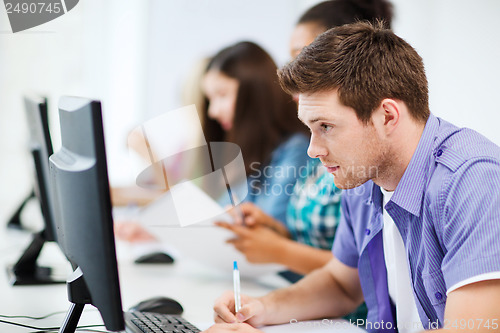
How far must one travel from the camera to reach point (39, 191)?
1.38 metres

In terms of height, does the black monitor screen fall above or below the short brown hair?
below

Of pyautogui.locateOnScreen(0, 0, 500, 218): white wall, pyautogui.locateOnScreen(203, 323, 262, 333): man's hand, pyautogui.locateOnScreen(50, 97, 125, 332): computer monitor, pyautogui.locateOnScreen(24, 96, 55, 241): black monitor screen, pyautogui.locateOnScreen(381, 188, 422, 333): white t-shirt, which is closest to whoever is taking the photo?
Answer: pyautogui.locateOnScreen(50, 97, 125, 332): computer monitor

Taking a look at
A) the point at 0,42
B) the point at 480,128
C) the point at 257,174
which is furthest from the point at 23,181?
the point at 480,128

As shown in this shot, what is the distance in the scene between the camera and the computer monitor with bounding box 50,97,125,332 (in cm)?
68

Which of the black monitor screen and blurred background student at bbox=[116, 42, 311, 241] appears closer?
the black monitor screen

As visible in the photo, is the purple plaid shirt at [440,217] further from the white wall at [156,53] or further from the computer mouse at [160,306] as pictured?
the white wall at [156,53]

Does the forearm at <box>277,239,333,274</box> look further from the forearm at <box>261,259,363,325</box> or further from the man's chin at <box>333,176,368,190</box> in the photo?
the man's chin at <box>333,176,368,190</box>

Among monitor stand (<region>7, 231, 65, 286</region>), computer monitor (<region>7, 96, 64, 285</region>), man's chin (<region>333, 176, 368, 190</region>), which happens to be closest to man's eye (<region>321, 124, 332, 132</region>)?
man's chin (<region>333, 176, 368, 190</region>)

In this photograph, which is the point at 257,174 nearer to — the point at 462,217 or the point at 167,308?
the point at 167,308

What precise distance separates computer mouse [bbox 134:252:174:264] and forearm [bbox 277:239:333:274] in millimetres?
430

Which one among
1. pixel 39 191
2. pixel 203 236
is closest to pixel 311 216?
pixel 203 236

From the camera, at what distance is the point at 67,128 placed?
783mm

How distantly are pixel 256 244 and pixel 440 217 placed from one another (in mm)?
709

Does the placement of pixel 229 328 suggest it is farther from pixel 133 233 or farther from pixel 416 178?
pixel 133 233
